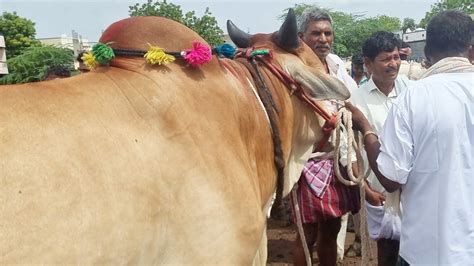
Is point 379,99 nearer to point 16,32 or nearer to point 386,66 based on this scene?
point 386,66

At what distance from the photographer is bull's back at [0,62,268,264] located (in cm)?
141

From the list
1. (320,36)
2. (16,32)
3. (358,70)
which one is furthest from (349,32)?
(320,36)

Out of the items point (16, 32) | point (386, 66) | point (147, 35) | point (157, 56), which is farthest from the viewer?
point (16, 32)

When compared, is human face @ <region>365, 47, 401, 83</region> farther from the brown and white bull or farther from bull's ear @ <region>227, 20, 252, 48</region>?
the brown and white bull

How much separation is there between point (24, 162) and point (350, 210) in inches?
104

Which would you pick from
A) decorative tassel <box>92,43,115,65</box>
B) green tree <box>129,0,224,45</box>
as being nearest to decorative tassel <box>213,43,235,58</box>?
decorative tassel <box>92,43,115,65</box>

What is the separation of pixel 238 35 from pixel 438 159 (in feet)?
3.89

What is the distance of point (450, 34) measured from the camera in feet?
7.81

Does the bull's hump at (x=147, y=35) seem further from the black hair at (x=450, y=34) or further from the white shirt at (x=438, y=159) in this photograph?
the black hair at (x=450, y=34)

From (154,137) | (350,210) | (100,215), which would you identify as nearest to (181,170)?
(154,137)

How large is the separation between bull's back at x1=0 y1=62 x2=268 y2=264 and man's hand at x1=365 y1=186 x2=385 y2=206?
1.46m

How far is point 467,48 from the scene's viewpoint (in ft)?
7.95

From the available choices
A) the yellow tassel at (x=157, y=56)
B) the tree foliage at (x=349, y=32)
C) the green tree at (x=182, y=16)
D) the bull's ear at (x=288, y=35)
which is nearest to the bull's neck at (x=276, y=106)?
the bull's ear at (x=288, y=35)

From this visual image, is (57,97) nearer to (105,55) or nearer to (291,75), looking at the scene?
(105,55)
